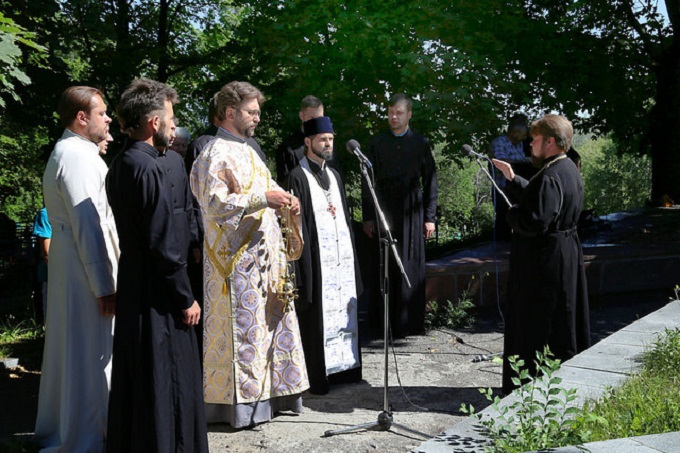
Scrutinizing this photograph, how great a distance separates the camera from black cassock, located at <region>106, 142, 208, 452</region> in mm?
3830

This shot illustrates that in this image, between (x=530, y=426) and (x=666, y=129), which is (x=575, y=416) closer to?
(x=530, y=426)

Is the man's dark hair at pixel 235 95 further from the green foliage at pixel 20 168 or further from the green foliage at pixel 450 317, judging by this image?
the green foliage at pixel 20 168

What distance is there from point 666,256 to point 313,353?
20.8 feet

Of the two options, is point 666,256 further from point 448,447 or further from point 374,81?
point 448,447

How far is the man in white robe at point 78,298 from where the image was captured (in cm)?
443

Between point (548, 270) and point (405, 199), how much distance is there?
2.95 metres

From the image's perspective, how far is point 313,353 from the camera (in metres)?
6.05

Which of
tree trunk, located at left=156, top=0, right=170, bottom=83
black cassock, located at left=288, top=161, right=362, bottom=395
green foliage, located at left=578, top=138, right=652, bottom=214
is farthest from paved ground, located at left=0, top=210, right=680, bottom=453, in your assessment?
green foliage, located at left=578, top=138, right=652, bottom=214

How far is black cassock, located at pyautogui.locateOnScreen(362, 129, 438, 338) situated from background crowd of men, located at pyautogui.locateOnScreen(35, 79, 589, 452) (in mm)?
1303

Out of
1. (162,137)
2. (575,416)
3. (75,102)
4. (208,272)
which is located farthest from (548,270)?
(75,102)

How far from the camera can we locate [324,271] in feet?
20.2

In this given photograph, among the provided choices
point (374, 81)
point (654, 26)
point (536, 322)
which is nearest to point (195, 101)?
point (374, 81)

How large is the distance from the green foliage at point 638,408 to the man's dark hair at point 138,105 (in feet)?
8.94

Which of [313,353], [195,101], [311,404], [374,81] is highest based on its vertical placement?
[195,101]
